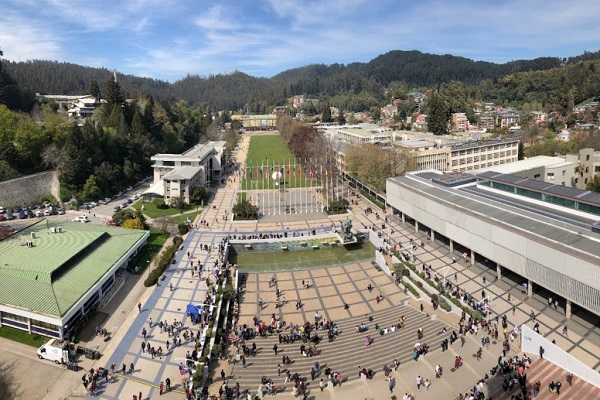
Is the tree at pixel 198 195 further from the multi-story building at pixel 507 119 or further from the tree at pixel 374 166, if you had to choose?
the multi-story building at pixel 507 119

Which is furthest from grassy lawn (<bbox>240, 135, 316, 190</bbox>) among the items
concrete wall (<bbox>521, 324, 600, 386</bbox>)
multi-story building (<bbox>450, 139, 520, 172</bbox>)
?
concrete wall (<bbox>521, 324, 600, 386</bbox>)

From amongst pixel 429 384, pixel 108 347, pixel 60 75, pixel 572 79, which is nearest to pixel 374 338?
pixel 429 384

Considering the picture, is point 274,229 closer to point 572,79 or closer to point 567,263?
point 567,263

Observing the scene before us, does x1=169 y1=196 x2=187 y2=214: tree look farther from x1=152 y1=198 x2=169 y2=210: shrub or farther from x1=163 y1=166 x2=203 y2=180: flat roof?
x1=163 y1=166 x2=203 y2=180: flat roof

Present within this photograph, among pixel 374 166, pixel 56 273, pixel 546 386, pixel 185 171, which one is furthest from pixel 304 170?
pixel 546 386

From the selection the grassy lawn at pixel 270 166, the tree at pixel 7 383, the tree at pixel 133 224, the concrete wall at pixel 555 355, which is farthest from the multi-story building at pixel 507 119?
the tree at pixel 7 383

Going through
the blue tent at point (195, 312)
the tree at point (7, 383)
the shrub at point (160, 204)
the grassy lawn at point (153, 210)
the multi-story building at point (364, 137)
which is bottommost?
the tree at point (7, 383)
